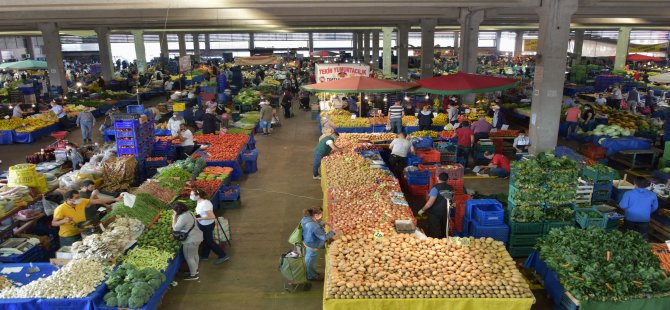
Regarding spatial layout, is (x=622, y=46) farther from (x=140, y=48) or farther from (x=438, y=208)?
(x=140, y=48)

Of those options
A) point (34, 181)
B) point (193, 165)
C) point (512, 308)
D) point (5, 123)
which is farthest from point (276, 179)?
point (5, 123)

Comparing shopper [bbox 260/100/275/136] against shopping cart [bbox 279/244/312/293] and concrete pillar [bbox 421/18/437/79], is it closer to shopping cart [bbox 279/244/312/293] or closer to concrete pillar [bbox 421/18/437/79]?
concrete pillar [bbox 421/18/437/79]

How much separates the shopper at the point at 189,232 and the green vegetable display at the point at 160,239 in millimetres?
178

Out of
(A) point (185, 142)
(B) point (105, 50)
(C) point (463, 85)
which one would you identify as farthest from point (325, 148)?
(B) point (105, 50)

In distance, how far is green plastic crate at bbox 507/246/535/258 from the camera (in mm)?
7895

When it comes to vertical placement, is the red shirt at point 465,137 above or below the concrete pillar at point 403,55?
below

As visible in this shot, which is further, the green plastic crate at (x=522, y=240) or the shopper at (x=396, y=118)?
the shopper at (x=396, y=118)

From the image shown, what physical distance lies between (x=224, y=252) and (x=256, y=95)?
1758 centimetres

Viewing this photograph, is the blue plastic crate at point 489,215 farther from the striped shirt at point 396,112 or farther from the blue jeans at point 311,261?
the striped shirt at point 396,112

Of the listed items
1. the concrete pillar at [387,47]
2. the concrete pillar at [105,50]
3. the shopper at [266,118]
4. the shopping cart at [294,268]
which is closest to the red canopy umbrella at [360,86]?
the shopper at [266,118]

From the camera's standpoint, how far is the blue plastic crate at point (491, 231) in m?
7.66

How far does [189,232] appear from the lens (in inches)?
282

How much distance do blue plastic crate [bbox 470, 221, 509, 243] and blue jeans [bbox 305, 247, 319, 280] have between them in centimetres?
268

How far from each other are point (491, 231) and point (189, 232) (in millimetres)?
4861
